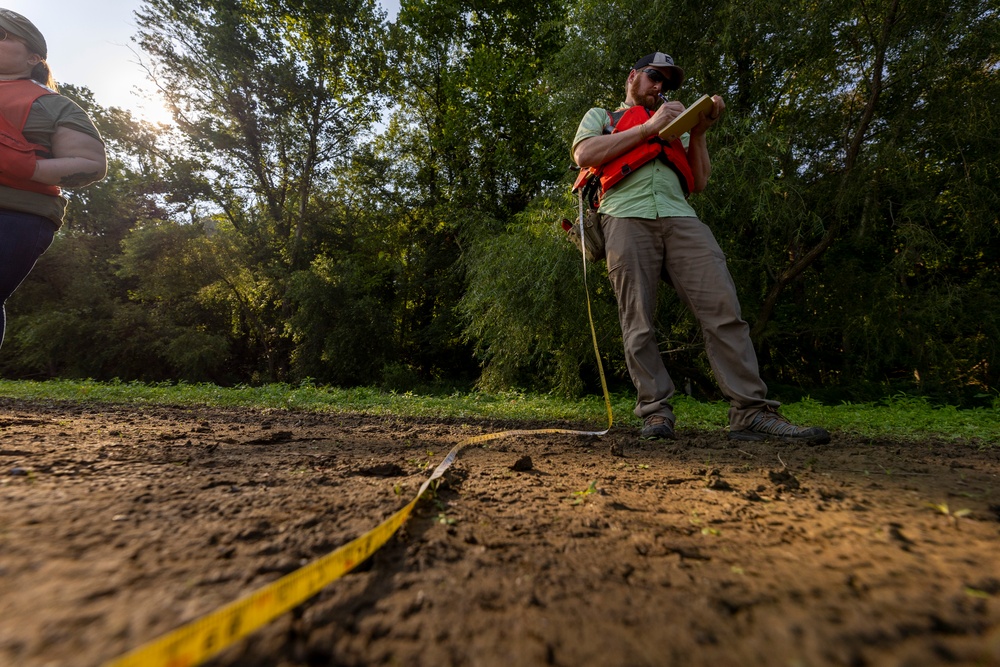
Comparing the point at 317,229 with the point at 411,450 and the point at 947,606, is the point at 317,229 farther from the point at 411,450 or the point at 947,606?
the point at 947,606

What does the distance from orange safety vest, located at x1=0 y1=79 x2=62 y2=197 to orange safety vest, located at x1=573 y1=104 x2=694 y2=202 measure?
3289 mm

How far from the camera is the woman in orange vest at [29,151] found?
2.62 m

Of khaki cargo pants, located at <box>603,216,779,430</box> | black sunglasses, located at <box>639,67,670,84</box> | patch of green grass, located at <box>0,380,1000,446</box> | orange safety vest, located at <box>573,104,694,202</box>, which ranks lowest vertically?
patch of green grass, located at <box>0,380,1000,446</box>

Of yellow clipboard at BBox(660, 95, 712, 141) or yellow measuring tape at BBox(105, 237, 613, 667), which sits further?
yellow clipboard at BBox(660, 95, 712, 141)

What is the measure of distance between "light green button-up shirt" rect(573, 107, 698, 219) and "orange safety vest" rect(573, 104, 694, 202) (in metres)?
0.04

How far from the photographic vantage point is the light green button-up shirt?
3.08 metres

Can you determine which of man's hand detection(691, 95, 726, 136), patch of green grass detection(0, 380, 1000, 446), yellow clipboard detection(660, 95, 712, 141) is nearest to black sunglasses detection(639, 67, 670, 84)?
man's hand detection(691, 95, 726, 136)

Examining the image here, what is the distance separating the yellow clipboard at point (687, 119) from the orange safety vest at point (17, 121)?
3.51 meters

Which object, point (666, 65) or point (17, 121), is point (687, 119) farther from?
point (17, 121)

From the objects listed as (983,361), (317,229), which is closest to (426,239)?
(317,229)

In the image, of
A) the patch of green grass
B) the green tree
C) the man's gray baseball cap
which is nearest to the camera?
the man's gray baseball cap

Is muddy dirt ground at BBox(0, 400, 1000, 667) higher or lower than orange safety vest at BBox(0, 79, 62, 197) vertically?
lower

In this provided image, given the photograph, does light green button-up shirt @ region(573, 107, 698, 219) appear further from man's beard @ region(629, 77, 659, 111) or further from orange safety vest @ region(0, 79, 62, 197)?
orange safety vest @ region(0, 79, 62, 197)

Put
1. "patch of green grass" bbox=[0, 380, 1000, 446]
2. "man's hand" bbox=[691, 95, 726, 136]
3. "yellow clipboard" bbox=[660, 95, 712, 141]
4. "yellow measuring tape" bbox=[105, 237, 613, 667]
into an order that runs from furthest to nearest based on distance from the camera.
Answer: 1. "patch of green grass" bbox=[0, 380, 1000, 446]
2. "man's hand" bbox=[691, 95, 726, 136]
3. "yellow clipboard" bbox=[660, 95, 712, 141]
4. "yellow measuring tape" bbox=[105, 237, 613, 667]
